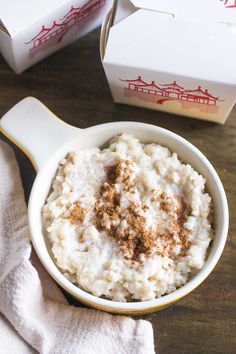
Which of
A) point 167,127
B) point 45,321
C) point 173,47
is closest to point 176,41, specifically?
point 173,47

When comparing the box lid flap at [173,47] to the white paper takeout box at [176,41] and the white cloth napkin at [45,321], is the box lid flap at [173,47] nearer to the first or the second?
the white paper takeout box at [176,41]

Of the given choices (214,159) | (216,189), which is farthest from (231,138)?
(216,189)

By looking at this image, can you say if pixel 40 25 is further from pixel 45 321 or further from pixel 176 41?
pixel 45 321

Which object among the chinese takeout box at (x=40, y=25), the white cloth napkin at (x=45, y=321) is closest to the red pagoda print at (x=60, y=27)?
the chinese takeout box at (x=40, y=25)

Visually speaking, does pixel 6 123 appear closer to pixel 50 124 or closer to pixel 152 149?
pixel 50 124

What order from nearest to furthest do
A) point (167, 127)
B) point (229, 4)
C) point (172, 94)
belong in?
point (229, 4), point (172, 94), point (167, 127)

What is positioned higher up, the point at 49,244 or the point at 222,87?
the point at 222,87
